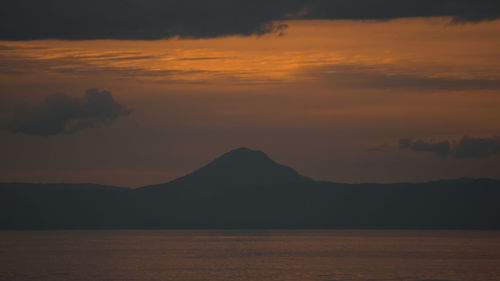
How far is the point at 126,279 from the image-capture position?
100 metres

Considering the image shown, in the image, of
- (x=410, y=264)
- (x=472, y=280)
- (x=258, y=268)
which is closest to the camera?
(x=472, y=280)

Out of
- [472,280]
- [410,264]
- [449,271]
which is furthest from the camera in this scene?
[410,264]

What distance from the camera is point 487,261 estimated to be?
438 feet

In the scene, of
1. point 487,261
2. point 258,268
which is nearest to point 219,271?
point 258,268

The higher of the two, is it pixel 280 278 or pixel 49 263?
pixel 49 263

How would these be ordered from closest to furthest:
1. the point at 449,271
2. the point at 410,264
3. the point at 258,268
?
the point at 449,271, the point at 258,268, the point at 410,264

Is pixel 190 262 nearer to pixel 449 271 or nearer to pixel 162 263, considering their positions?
pixel 162 263

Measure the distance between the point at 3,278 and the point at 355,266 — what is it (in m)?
55.1

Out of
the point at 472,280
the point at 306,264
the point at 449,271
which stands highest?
the point at 306,264

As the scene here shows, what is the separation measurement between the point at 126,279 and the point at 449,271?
156 feet

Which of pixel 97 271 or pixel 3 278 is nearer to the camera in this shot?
pixel 3 278

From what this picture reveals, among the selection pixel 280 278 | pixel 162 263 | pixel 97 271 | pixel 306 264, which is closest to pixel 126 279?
pixel 97 271

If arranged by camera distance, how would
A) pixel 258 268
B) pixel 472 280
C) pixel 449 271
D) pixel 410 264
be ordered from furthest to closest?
pixel 410 264 < pixel 258 268 < pixel 449 271 < pixel 472 280

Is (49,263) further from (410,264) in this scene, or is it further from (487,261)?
(487,261)
